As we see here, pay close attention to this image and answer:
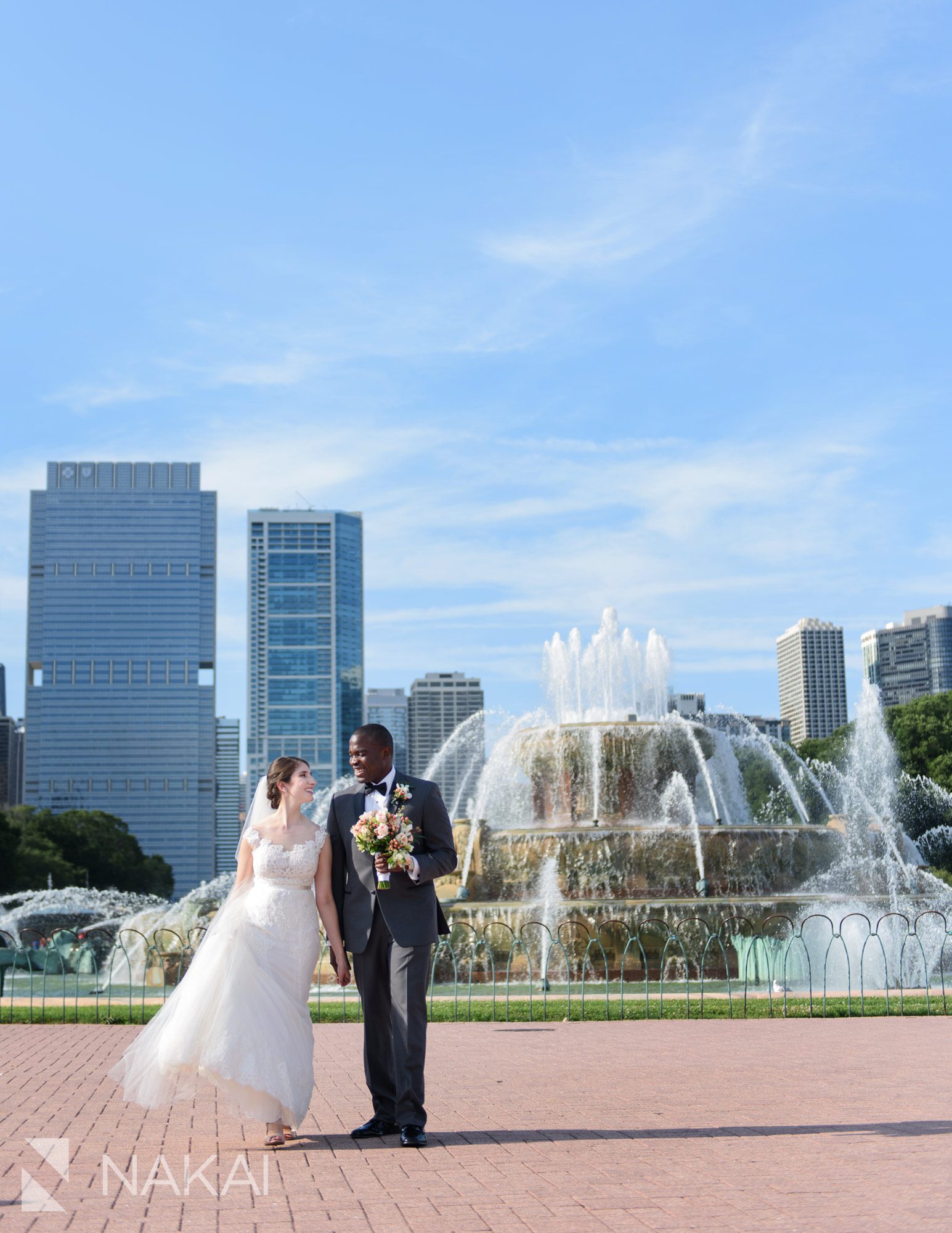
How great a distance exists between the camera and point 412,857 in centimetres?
695

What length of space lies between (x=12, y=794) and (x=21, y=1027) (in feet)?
618

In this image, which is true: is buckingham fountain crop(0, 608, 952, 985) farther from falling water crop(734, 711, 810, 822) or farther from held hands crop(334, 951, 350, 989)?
held hands crop(334, 951, 350, 989)

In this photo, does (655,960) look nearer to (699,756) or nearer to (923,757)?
(699,756)

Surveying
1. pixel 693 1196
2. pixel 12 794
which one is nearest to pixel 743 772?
pixel 693 1196

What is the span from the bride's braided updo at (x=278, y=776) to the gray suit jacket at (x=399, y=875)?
0.90 feet

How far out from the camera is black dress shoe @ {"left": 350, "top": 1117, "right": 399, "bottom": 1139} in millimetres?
7016

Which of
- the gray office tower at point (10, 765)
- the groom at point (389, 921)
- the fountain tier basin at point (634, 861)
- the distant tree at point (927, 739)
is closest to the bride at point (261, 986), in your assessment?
the groom at point (389, 921)

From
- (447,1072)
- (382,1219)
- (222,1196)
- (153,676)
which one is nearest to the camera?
(382,1219)

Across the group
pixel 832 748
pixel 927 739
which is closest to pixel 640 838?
pixel 927 739

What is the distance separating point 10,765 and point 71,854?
113 meters

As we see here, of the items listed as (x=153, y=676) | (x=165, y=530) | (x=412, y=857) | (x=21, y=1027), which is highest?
(x=165, y=530)

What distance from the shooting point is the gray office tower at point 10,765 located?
6526 inches

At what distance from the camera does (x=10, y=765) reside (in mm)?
187875

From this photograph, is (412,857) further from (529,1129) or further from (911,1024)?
(911,1024)
